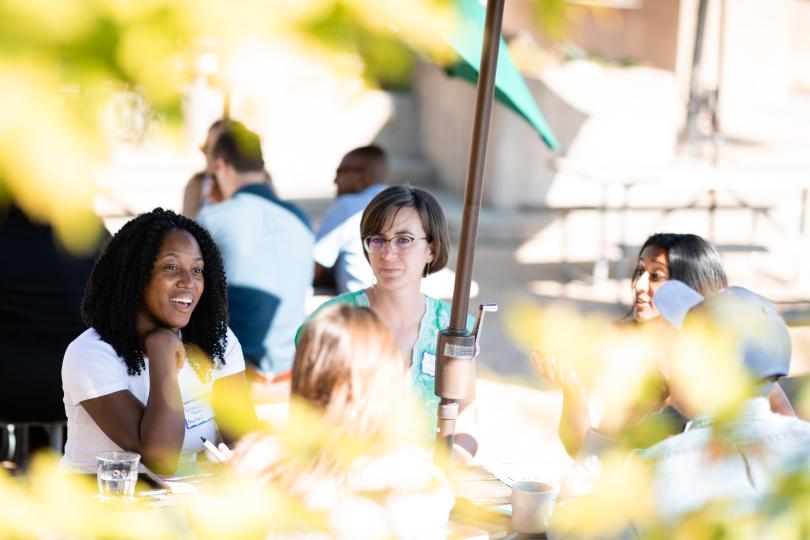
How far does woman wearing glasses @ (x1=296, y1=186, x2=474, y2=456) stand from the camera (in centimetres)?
321

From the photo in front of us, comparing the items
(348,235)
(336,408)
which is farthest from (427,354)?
(348,235)

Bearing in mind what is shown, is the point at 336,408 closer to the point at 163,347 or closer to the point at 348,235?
the point at 163,347

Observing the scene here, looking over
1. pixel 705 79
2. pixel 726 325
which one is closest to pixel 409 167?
pixel 705 79

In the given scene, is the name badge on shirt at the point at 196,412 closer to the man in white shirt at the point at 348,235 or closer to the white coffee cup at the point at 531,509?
the white coffee cup at the point at 531,509

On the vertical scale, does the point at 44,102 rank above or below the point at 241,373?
above

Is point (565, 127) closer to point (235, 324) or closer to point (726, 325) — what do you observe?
point (235, 324)

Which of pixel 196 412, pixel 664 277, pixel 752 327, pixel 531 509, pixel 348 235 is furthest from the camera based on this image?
pixel 348 235

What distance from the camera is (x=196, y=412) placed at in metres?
2.89

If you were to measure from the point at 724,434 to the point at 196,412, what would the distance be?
2.09 metres

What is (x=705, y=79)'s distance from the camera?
16.5 m

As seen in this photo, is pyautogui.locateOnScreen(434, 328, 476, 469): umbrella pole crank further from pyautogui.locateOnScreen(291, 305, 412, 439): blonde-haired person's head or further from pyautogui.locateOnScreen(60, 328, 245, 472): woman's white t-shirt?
pyautogui.locateOnScreen(60, 328, 245, 472): woman's white t-shirt

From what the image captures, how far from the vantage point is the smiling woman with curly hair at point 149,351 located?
8.88ft

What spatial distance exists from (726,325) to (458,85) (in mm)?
10060

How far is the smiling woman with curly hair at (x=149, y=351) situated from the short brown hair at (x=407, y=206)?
20.0 inches
